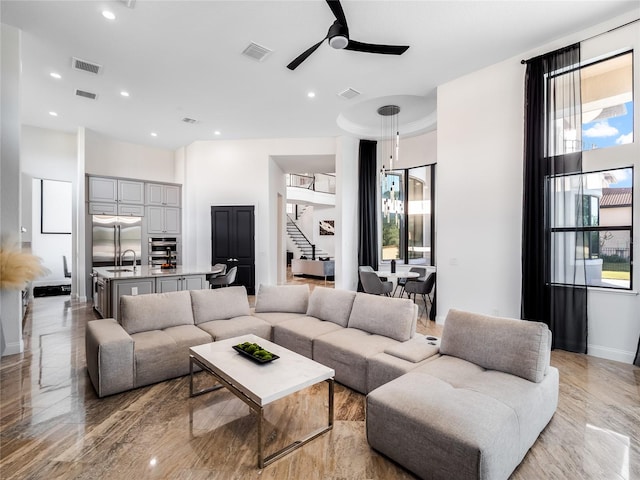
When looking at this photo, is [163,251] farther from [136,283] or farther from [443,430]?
[443,430]

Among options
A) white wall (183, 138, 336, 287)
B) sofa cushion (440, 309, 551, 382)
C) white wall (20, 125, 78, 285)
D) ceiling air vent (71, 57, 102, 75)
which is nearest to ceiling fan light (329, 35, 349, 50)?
sofa cushion (440, 309, 551, 382)

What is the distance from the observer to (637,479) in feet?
6.19

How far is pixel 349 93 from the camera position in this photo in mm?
5547

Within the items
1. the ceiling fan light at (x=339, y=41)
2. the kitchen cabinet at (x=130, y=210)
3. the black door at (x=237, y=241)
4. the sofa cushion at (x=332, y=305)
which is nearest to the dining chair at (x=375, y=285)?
the sofa cushion at (x=332, y=305)

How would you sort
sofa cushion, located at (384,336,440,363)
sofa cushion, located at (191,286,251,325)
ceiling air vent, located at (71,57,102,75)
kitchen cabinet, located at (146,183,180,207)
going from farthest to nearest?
kitchen cabinet, located at (146,183,180,207) → ceiling air vent, located at (71,57,102,75) → sofa cushion, located at (191,286,251,325) → sofa cushion, located at (384,336,440,363)

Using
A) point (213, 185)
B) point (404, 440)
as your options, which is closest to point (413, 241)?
point (213, 185)

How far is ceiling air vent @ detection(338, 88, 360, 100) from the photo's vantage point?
17.8ft

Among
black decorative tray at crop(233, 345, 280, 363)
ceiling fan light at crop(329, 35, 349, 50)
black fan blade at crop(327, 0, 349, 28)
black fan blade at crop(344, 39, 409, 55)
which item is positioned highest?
black fan blade at crop(327, 0, 349, 28)

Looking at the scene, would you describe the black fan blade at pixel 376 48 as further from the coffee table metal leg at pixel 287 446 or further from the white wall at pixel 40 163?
the white wall at pixel 40 163

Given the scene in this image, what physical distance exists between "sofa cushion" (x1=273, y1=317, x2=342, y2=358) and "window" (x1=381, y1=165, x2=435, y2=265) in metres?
4.85

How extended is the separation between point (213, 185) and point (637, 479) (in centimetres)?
833

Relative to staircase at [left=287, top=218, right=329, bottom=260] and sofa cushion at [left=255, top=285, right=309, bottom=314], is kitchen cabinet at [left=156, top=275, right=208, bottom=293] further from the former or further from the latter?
staircase at [left=287, top=218, right=329, bottom=260]

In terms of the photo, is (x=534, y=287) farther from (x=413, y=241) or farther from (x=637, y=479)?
(x=413, y=241)

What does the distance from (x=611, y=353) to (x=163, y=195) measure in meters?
9.08
